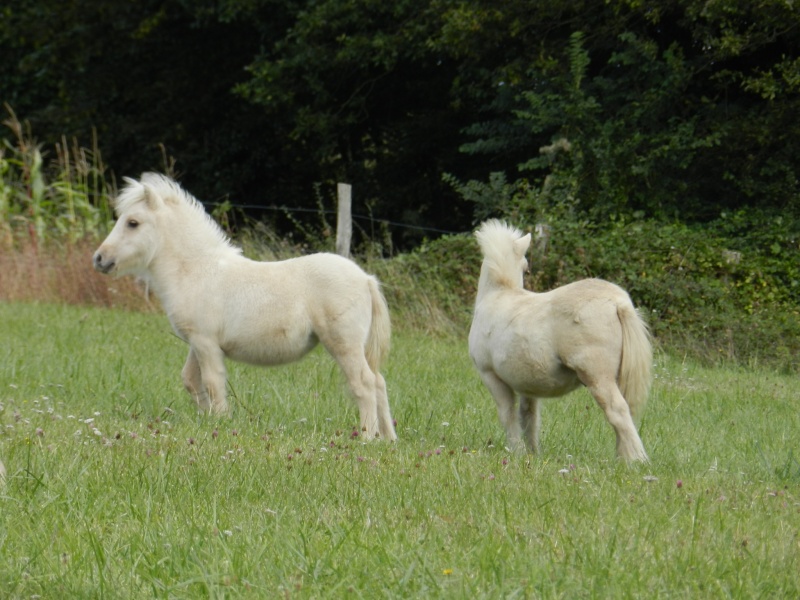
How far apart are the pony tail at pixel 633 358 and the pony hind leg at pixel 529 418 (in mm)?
808

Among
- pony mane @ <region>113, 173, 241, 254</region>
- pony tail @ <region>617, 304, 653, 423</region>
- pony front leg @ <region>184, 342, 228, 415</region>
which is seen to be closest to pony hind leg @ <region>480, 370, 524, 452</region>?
pony tail @ <region>617, 304, 653, 423</region>

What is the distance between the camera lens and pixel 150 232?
28.7 feet

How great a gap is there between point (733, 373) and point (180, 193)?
6.62 meters

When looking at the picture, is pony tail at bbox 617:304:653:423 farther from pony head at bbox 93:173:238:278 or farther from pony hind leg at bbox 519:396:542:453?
pony head at bbox 93:173:238:278

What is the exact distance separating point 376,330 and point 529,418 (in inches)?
55.7

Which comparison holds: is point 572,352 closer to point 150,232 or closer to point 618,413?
point 618,413

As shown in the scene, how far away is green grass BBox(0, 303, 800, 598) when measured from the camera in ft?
13.5

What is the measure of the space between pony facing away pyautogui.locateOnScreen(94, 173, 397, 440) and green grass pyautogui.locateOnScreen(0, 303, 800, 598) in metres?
0.40

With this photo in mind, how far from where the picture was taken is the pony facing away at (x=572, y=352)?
6.80 metres

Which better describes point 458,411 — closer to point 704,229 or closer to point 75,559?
point 75,559

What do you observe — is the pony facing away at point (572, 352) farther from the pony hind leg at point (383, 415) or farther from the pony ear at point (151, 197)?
the pony ear at point (151, 197)

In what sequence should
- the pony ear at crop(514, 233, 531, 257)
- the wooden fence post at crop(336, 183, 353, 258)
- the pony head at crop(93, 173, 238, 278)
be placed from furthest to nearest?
the wooden fence post at crop(336, 183, 353, 258) < the pony head at crop(93, 173, 238, 278) < the pony ear at crop(514, 233, 531, 257)

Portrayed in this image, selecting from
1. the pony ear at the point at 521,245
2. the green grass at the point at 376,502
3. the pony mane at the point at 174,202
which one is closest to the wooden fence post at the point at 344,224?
the green grass at the point at 376,502

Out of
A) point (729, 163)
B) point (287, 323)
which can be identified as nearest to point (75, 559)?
point (287, 323)
